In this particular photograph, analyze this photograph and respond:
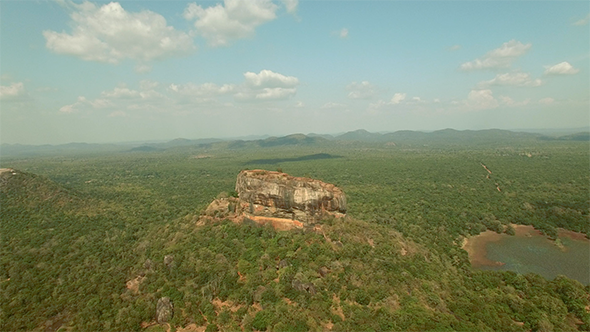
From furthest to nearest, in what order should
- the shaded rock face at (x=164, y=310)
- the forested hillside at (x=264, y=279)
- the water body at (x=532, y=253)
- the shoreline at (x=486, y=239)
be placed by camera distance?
the shoreline at (x=486, y=239) → the water body at (x=532, y=253) → the shaded rock face at (x=164, y=310) → the forested hillside at (x=264, y=279)

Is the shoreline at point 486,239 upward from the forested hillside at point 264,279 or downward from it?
downward

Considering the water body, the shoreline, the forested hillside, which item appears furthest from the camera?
the shoreline

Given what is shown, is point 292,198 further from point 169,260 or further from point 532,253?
point 532,253

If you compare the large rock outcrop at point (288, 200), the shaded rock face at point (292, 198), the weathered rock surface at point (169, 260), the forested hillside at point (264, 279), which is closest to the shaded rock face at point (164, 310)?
the forested hillside at point (264, 279)

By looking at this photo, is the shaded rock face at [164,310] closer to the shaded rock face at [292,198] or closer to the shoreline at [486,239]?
the shaded rock face at [292,198]

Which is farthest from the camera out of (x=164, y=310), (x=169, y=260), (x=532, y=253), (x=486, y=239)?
(x=486, y=239)

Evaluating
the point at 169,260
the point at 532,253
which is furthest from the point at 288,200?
the point at 532,253

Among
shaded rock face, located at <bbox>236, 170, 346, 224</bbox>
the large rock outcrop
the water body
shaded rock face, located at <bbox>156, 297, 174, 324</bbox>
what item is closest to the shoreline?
the water body

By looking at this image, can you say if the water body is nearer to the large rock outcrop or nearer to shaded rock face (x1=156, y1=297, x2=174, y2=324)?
the large rock outcrop
